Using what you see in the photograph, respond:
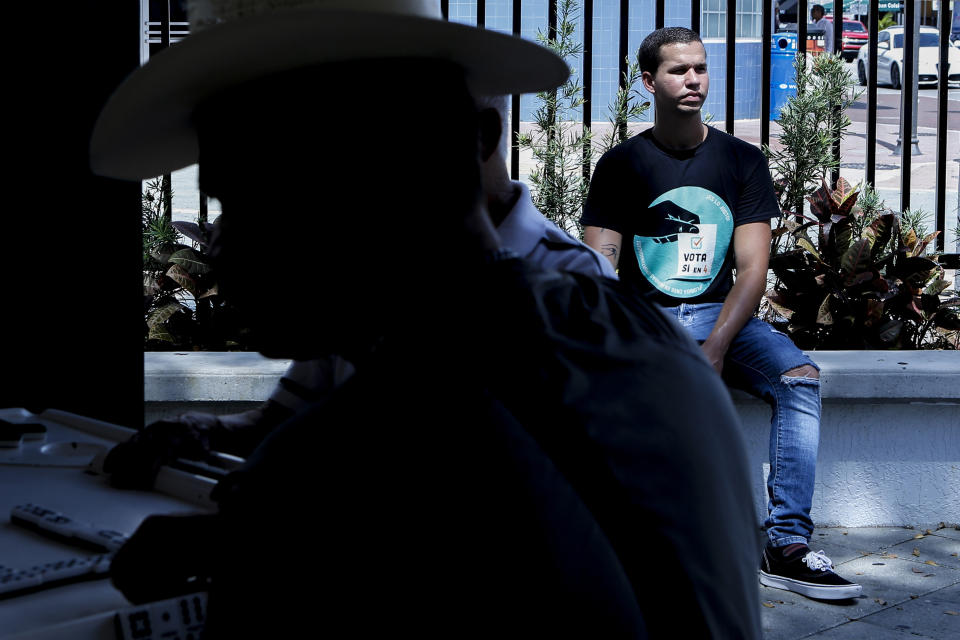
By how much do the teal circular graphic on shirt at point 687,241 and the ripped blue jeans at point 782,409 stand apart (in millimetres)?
106

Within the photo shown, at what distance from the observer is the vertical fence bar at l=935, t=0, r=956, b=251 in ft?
18.8

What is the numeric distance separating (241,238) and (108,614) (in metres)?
0.53

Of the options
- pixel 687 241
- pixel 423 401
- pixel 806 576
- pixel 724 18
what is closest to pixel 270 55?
pixel 423 401

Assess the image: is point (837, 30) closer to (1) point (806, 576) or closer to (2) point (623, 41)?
(2) point (623, 41)

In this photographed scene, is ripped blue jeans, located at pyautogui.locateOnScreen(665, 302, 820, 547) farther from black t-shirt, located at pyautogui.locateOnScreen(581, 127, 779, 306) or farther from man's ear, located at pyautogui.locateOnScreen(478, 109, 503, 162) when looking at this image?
man's ear, located at pyautogui.locateOnScreen(478, 109, 503, 162)

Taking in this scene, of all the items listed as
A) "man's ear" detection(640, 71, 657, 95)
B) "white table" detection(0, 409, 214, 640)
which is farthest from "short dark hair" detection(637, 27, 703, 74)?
"white table" detection(0, 409, 214, 640)

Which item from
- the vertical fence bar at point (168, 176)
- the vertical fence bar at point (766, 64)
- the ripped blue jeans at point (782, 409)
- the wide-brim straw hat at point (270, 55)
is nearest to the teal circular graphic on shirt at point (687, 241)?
the ripped blue jeans at point (782, 409)

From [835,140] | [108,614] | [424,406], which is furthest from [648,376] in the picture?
[835,140]

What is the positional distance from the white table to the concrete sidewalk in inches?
95.1

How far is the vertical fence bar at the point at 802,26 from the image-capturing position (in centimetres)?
565

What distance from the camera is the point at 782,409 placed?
4.48 metres

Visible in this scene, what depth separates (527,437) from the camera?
109 cm

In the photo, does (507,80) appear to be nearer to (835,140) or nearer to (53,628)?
(53,628)

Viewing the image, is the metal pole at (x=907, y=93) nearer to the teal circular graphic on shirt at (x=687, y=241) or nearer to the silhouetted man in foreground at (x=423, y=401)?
the teal circular graphic on shirt at (x=687, y=241)
